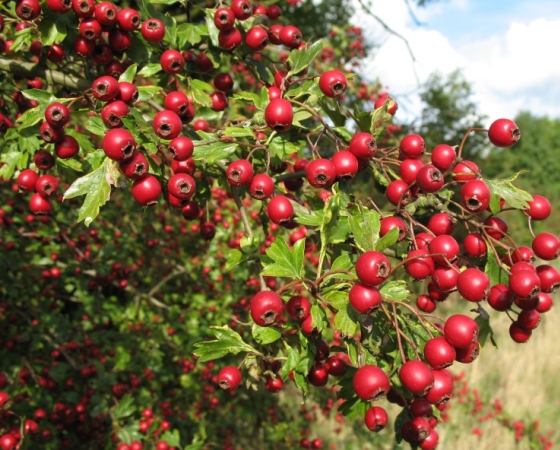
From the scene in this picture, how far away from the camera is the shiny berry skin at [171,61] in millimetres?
1521

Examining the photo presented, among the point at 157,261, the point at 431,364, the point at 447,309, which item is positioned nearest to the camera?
the point at 431,364

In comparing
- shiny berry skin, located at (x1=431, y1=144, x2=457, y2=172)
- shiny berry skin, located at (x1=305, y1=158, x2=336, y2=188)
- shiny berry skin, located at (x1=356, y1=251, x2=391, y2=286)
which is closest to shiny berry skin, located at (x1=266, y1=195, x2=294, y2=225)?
shiny berry skin, located at (x1=305, y1=158, x2=336, y2=188)

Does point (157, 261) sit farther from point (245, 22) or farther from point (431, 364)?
point (431, 364)

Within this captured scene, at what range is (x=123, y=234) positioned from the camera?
3971 millimetres

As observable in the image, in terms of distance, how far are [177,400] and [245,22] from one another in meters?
3.24

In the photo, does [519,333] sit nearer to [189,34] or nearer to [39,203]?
[189,34]

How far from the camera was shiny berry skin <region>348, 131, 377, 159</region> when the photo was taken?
131 cm

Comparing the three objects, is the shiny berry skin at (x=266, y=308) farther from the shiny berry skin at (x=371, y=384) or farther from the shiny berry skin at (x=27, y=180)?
the shiny berry skin at (x=27, y=180)

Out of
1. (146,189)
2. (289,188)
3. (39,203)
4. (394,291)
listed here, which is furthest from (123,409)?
(394,291)

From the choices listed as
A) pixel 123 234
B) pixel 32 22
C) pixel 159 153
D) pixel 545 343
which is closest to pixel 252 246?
→ pixel 159 153

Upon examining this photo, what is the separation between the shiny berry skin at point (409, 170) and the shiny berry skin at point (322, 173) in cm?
21

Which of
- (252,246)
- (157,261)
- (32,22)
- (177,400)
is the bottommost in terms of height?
(177,400)

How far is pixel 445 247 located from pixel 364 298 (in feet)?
0.95

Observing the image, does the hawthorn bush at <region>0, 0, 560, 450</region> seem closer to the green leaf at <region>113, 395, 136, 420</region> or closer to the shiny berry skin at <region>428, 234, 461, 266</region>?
the shiny berry skin at <region>428, 234, 461, 266</region>
